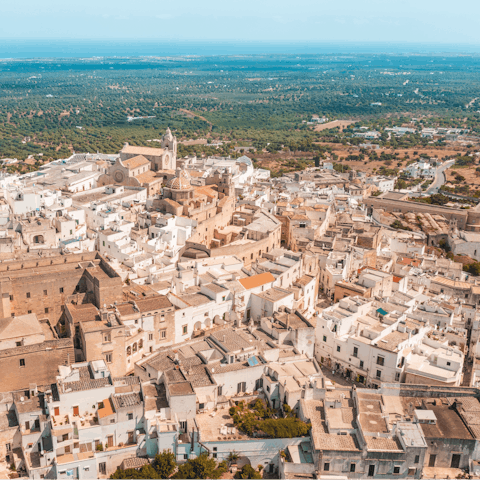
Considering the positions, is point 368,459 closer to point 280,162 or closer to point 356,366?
point 356,366

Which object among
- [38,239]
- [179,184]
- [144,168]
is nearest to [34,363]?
[38,239]

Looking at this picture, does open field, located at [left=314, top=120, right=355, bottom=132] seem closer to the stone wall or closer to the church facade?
the church facade

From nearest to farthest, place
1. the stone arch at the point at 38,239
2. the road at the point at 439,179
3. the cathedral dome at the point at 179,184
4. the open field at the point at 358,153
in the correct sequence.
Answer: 1. the stone arch at the point at 38,239
2. the cathedral dome at the point at 179,184
3. the road at the point at 439,179
4. the open field at the point at 358,153

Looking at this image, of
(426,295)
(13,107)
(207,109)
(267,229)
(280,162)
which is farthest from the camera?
(207,109)

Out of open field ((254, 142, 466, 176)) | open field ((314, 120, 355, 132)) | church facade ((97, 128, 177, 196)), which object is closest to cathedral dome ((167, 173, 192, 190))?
church facade ((97, 128, 177, 196))

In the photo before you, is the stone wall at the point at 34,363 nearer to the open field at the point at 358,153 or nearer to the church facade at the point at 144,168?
the church facade at the point at 144,168

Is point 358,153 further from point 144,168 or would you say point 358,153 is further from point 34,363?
point 34,363

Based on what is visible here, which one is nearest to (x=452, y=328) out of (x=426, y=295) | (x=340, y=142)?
(x=426, y=295)

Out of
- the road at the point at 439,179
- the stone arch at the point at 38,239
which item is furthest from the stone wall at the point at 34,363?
the road at the point at 439,179
